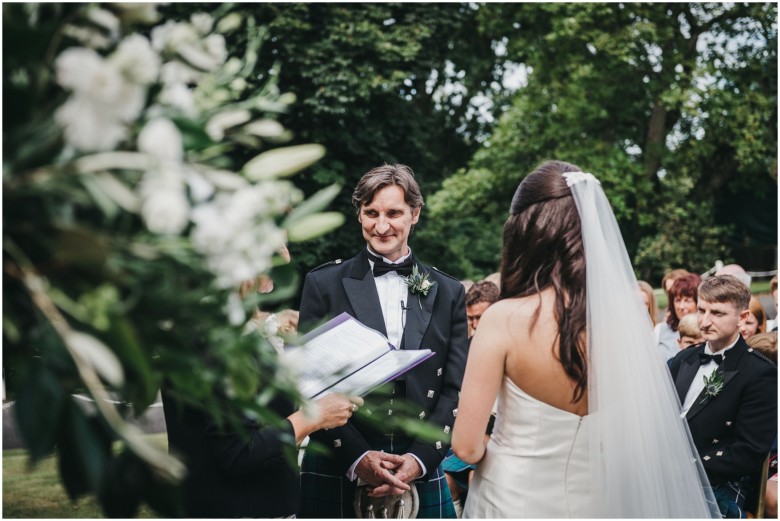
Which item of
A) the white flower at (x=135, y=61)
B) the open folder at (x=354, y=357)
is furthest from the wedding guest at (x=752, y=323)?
the white flower at (x=135, y=61)

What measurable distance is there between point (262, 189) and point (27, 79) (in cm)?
39

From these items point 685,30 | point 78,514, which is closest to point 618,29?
point 685,30

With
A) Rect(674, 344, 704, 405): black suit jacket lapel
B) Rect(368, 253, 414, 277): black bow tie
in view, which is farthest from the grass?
Rect(674, 344, 704, 405): black suit jacket lapel

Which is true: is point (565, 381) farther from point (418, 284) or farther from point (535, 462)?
point (418, 284)

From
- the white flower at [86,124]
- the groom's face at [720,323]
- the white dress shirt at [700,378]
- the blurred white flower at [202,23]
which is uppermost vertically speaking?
the blurred white flower at [202,23]

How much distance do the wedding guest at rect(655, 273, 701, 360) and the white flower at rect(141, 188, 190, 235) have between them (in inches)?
231

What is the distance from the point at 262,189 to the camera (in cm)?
126

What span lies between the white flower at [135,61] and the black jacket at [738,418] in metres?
3.88

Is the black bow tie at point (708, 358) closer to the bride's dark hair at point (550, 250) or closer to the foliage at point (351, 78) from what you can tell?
the bride's dark hair at point (550, 250)

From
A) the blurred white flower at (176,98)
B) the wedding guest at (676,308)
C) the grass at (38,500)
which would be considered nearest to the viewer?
the blurred white flower at (176,98)

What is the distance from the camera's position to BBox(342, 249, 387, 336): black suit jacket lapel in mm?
3666

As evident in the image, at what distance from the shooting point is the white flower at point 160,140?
3.68ft

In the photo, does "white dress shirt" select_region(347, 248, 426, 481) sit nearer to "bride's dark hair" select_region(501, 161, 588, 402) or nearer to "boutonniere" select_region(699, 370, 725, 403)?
"bride's dark hair" select_region(501, 161, 588, 402)

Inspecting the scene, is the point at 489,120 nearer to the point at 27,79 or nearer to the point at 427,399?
the point at 427,399
